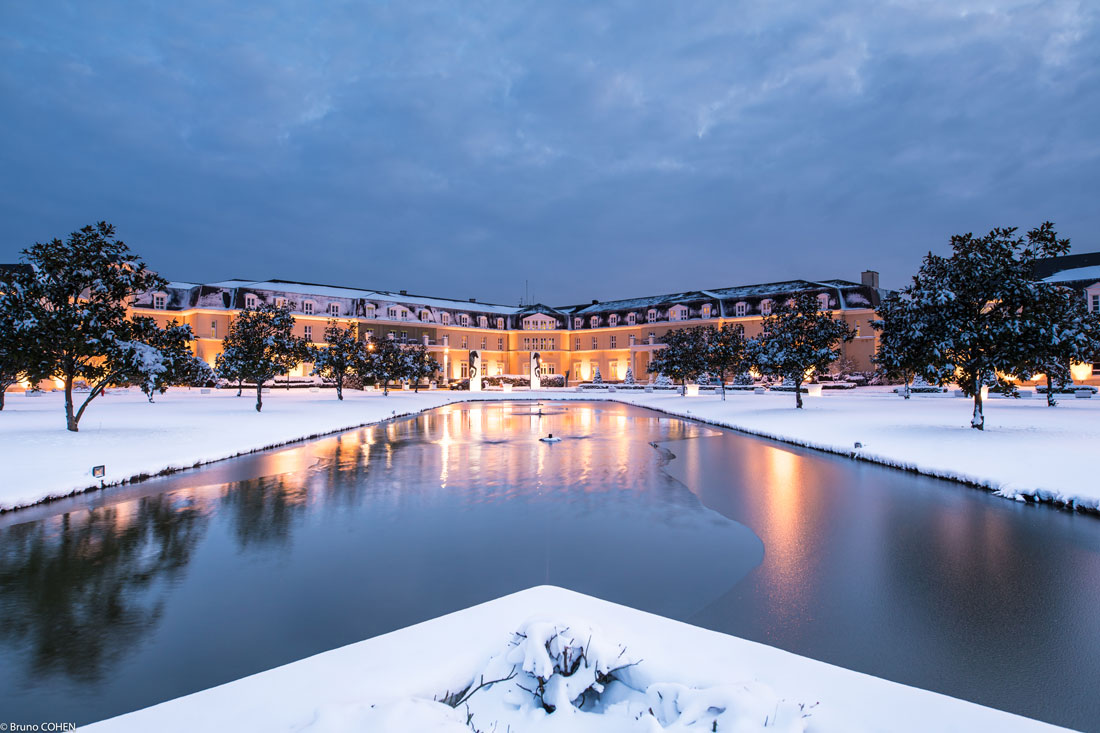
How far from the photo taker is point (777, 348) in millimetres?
33312

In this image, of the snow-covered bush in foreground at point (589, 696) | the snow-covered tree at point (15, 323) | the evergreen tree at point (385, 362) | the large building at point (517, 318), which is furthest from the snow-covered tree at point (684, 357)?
the snow-covered bush in foreground at point (589, 696)

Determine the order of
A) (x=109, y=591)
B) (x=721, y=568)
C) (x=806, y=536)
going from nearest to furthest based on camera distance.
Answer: (x=109, y=591) → (x=721, y=568) → (x=806, y=536)

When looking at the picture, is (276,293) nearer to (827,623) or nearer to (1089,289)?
(827,623)

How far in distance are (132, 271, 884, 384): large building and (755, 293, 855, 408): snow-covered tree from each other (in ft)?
96.4

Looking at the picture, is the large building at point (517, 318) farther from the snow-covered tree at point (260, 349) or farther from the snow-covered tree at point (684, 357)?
the snow-covered tree at point (260, 349)

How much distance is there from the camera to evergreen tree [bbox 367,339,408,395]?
4972 centimetres

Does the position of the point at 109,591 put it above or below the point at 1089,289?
below

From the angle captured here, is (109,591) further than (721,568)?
No

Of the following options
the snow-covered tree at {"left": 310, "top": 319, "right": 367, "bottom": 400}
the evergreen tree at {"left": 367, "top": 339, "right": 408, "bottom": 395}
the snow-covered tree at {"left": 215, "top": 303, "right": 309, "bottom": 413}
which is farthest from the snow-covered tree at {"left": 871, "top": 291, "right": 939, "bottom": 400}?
the evergreen tree at {"left": 367, "top": 339, "right": 408, "bottom": 395}

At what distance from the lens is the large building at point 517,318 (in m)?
66.2

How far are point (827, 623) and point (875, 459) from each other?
12043 mm

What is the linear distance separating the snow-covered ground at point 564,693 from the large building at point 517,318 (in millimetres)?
59906

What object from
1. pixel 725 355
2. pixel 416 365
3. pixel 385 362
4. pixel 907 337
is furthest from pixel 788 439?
pixel 416 365

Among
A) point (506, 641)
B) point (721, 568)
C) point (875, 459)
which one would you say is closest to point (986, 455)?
point (875, 459)
